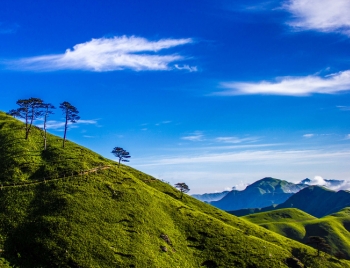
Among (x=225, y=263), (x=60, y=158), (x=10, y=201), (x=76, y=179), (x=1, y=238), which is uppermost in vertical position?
(x=60, y=158)

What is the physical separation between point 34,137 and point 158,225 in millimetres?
73400

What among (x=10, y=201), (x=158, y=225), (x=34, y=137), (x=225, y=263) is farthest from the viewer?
(x=34, y=137)

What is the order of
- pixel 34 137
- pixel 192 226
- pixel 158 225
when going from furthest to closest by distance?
pixel 34 137
pixel 192 226
pixel 158 225

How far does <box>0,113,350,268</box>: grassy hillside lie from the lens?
7475 cm

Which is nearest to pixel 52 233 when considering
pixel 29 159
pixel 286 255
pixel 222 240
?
pixel 29 159

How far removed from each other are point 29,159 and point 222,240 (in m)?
76.6

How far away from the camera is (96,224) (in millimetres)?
85688

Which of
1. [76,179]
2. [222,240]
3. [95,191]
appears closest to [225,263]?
[222,240]

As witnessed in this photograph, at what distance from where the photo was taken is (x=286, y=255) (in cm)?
10925

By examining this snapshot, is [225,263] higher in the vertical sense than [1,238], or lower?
lower

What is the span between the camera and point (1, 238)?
73188mm

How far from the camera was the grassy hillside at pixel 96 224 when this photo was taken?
74750mm

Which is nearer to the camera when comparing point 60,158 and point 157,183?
point 60,158

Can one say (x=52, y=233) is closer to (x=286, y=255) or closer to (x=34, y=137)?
(x=34, y=137)
